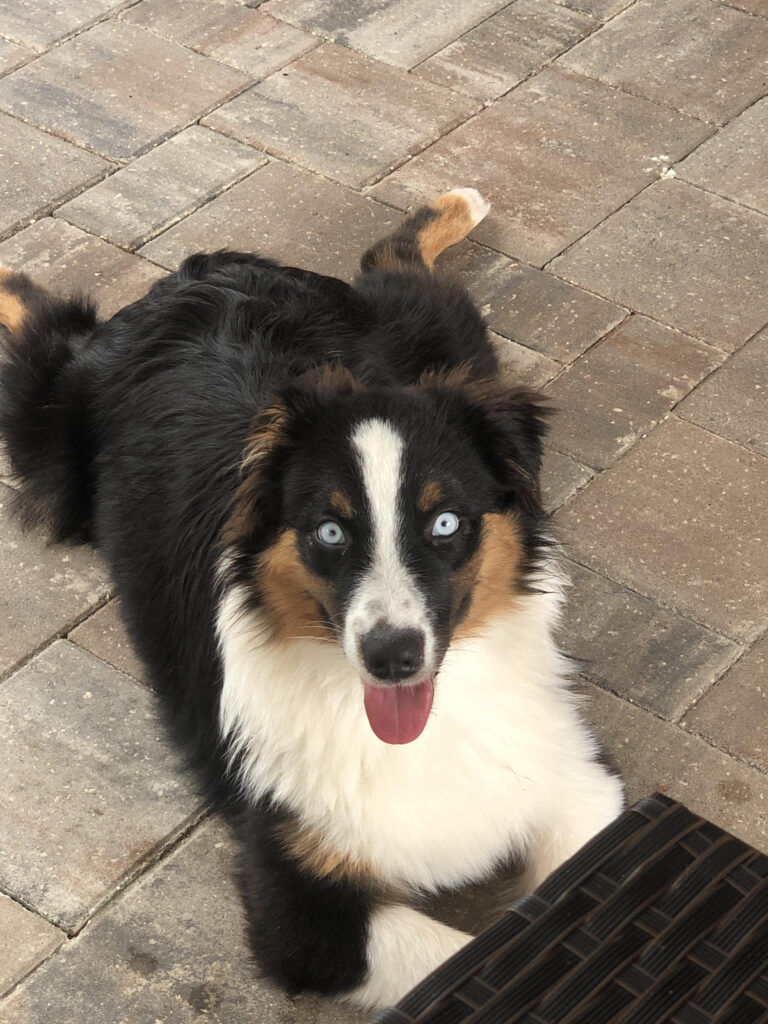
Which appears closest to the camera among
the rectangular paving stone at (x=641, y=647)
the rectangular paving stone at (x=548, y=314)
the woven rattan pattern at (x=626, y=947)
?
the woven rattan pattern at (x=626, y=947)

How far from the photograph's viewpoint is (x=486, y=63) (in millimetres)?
5918

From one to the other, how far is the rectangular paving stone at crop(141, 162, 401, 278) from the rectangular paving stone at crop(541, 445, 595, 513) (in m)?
1.14

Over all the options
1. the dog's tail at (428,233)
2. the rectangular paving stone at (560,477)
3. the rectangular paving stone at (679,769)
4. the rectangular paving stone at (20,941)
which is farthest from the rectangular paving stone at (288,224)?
the rectangular paving stone at (20,941)

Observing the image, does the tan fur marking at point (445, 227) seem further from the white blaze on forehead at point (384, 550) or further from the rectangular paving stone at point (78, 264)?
the white blaze on forehead at point (384, 550)

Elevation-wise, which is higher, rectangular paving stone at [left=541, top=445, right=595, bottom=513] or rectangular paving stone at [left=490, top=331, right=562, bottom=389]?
rectangular paving stone at [left=490, top=331, right=562, bottom=389]

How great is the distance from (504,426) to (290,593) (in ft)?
1.83

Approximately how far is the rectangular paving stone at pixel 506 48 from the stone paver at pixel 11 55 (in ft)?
5.52

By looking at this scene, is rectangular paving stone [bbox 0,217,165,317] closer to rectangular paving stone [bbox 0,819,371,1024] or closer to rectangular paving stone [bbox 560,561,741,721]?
rectangular paving stone [bbox 560,561,741,721]

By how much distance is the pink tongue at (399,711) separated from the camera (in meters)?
2.87

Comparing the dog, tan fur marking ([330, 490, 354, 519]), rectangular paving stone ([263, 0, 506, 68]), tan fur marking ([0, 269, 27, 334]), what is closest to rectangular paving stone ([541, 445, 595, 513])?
the dog

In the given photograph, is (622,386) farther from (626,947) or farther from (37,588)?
(626,947)

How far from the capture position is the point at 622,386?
15.0 ft

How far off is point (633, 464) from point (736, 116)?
2.09 meters

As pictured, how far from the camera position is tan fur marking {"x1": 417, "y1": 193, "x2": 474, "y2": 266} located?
15.8ft
